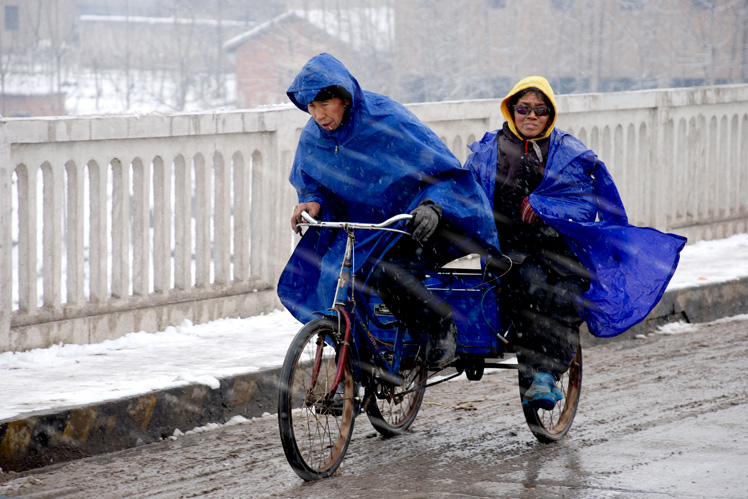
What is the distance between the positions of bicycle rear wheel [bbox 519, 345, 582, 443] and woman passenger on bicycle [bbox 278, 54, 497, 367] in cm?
53

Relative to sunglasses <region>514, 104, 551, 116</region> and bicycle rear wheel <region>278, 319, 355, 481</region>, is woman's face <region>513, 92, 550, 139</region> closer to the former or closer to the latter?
sunglasses <region>514, 104, 551, 116</region>

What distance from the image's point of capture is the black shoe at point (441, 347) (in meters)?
4.75

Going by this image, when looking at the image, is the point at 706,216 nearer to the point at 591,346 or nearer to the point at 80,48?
the point at 591,346

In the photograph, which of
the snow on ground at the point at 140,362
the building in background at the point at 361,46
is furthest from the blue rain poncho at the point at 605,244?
the building in background at the point at 361,46

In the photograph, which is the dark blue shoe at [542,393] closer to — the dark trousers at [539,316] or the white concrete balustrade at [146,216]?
the dark trousers at [539,316]

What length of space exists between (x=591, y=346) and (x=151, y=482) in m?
4.41

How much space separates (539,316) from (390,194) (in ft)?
3.02

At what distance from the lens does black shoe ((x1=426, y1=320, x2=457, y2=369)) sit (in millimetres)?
4750

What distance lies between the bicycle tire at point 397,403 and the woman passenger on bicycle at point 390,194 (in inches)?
7.1

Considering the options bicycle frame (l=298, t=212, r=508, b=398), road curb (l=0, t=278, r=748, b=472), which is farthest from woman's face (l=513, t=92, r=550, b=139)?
road curb (l=0, t=278, r=748, b=472)

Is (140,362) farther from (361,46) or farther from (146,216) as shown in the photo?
(361,46)

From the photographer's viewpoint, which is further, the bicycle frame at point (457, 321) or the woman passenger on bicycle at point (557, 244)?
the woman passenger on bicycle at point (557, 244)

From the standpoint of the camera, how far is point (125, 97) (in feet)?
64.0

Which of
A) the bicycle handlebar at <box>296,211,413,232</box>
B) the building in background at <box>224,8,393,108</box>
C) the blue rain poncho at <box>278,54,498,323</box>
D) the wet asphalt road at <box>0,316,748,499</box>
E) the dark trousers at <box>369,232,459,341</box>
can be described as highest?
the building in background at <box>224,8,393,108</box>
